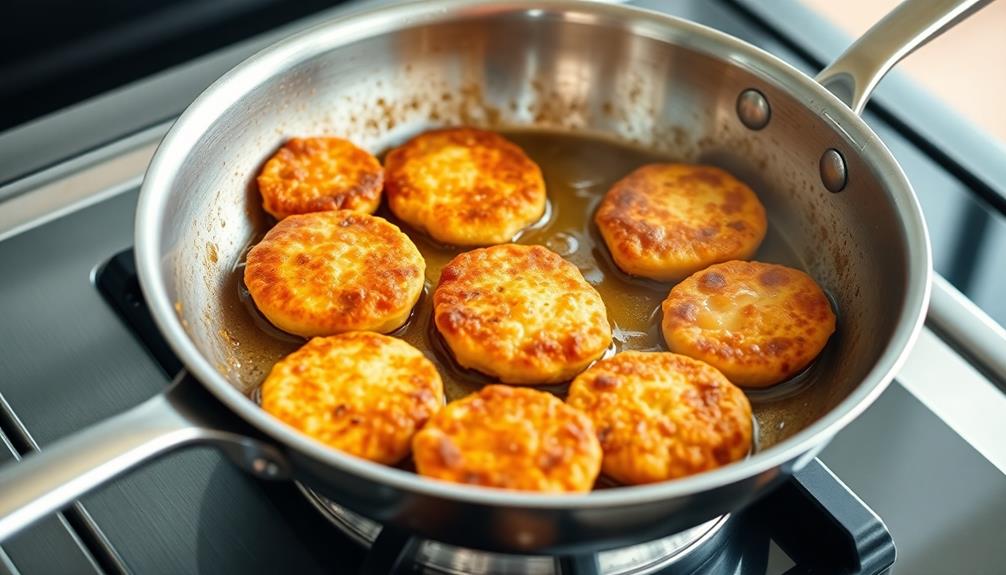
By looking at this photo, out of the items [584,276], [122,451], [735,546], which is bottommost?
[735,546]

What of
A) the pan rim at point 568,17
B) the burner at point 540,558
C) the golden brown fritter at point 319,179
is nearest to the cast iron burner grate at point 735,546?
the burner at point 540,558

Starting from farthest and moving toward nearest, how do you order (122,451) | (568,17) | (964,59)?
(964,59)
(568,17)
(122,451)

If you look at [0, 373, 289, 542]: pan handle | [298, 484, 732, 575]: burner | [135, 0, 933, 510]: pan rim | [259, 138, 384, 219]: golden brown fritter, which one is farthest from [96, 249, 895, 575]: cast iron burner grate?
[259, 138, 384, 219]: golden brown fritter

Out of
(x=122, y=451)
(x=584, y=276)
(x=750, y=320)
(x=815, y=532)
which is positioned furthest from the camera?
(x=584, y=276)

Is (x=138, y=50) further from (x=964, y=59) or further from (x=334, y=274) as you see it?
(x=964, y=59)

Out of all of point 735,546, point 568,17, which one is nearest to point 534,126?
point 568,17

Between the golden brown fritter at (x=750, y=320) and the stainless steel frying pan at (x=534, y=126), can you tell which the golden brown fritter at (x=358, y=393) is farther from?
the golden brown fritter at (x=750, y=320)

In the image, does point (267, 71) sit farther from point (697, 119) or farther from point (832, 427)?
point (832, 427)

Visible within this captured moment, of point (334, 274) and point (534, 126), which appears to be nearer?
point (334, 274)
